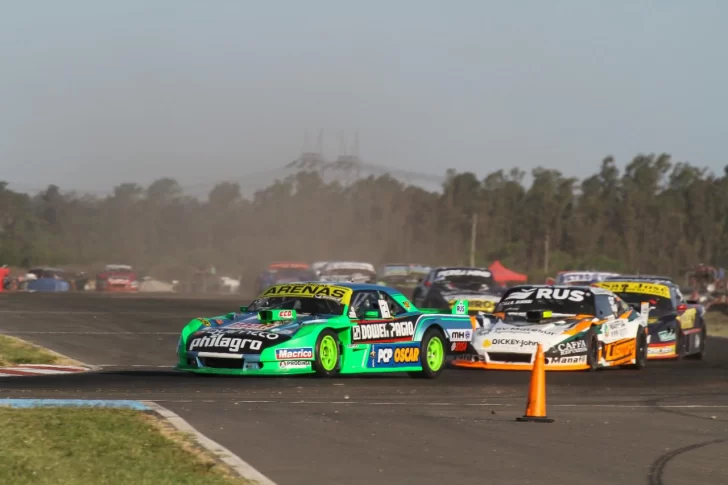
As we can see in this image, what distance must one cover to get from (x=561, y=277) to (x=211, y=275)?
1513 inches

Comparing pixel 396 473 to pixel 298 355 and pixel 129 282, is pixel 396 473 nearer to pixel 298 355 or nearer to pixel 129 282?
pixel 298 355

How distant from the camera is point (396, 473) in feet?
26.7

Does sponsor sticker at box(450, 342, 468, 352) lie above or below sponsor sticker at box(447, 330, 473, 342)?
below

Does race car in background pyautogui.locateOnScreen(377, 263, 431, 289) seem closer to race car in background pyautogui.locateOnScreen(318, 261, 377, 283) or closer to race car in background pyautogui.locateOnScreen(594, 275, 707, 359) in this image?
race car in background pyautogui.locateOnScreen(318, 261, 377, 283)

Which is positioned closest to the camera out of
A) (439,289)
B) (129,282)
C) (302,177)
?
(439,289)

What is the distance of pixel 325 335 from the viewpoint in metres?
14.8

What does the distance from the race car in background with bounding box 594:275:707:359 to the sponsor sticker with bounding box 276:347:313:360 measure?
22.2ft

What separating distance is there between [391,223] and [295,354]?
78541 millimetres

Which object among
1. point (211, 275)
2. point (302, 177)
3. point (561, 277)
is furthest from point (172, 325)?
point (302, 177)

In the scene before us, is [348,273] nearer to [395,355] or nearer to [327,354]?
[395,355]

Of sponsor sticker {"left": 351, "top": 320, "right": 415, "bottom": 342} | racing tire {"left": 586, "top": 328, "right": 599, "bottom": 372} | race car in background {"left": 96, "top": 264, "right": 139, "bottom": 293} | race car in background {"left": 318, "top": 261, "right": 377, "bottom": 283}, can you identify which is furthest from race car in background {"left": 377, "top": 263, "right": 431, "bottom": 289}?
sponsor sticker {"left": 351, "top": 320, "right": 415, "bottom": 342}

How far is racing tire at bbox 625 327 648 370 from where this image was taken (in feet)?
59.4

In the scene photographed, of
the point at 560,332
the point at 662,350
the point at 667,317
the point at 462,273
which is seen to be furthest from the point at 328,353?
the point at 462,273

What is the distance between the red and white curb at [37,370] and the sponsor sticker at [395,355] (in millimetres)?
3638
